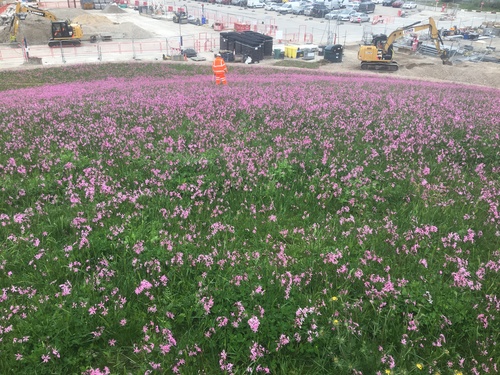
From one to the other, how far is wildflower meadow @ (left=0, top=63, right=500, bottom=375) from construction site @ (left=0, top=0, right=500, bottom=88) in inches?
1259

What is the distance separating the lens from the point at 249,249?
17.3 ft

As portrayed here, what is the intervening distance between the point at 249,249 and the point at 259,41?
45.0m

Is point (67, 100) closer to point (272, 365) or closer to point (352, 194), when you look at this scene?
point (352, 194)

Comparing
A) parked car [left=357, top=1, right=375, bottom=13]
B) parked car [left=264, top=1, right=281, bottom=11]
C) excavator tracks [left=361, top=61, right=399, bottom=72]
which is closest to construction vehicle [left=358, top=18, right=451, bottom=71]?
excavator tracks [left=361, top=61, right=399, bottom=72]

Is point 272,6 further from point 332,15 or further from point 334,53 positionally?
point 334,53

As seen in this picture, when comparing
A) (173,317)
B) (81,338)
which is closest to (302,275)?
(173,317)

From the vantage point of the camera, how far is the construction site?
137 feet

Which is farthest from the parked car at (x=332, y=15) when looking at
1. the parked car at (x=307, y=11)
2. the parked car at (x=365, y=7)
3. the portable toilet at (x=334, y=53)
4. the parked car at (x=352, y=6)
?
the portable toilet at (x=334, y=53)

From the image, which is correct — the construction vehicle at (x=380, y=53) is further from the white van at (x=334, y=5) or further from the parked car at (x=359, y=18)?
the white van at (x=334, y=5)

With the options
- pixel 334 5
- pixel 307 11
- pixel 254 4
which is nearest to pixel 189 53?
pixel 307 11

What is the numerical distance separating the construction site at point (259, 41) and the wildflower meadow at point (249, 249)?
32.0 m

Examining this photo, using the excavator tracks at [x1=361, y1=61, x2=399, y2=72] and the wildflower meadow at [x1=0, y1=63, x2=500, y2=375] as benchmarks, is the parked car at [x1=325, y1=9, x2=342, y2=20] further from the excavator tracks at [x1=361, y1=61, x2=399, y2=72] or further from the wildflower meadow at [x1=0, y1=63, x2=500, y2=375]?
the wildflower meadow at [x1=0, y1=63, x2=500, y2=375]

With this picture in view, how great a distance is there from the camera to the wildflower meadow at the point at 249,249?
150 inches

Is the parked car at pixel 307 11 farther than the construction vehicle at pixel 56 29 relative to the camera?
Yes
